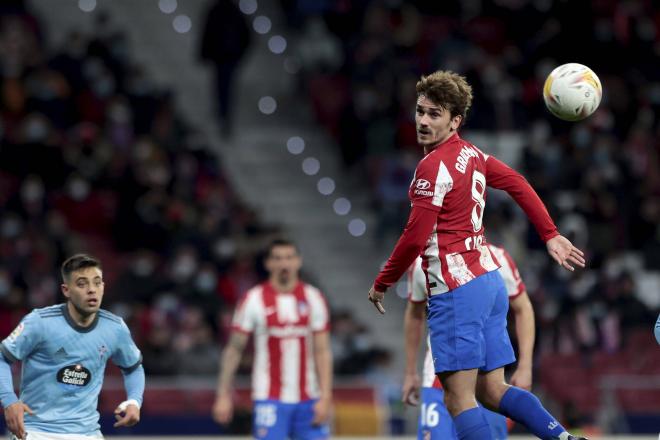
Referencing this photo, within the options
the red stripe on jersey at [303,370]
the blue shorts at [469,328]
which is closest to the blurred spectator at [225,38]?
the red stripe on jersey at [303,370]

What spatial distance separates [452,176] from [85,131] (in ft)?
32.3

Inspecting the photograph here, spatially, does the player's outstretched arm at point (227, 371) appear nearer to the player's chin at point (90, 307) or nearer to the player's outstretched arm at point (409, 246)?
the player's chin at point (90, 307)

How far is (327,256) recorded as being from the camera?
17875mm

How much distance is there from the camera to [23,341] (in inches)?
289

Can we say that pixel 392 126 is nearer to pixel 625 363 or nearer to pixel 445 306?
pixel 625 363

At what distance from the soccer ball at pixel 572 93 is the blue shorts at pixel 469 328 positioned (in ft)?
3.17

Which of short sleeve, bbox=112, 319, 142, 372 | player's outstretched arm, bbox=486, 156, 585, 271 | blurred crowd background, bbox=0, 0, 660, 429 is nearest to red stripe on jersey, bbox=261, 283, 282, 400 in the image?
short sleeve, bbox=112, 319, 142, 372

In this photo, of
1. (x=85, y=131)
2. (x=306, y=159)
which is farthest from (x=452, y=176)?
(x=306, y=159)

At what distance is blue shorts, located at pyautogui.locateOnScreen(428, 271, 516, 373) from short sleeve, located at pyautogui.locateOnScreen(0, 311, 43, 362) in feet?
6.81

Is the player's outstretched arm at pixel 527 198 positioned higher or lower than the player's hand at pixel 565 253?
higher

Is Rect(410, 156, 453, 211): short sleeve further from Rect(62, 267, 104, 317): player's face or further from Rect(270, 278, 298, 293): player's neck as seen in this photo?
Rect(270, 278, 298, 293): player's neck

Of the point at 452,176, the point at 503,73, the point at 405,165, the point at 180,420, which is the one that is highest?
the point at 503,73

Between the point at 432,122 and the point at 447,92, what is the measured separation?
17 cm

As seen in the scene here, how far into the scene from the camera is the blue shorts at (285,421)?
385 inches
